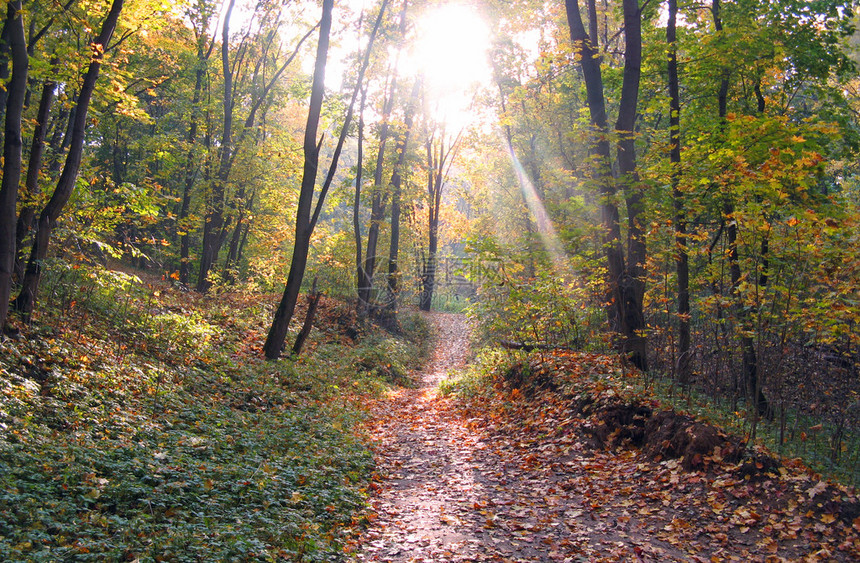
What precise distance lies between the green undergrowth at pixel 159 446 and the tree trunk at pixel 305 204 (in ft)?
2.85

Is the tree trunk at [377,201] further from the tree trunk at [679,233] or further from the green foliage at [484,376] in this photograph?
the tree trunk at [679,233]

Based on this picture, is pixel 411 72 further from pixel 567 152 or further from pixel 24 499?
pixel 24 499

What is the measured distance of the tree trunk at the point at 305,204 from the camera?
12297mm

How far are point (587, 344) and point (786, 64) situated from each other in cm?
722

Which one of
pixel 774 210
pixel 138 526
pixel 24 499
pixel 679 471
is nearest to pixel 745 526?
pixel 679 471

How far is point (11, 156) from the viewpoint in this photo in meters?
6.87

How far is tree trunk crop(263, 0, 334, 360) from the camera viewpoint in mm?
12297

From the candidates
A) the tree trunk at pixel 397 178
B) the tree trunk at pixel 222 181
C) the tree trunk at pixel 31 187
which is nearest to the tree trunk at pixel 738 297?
the tree trunk at pixel 31 187

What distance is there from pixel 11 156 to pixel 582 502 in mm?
8737

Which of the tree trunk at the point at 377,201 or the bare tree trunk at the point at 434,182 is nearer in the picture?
the tree trunk at the point at 377,201

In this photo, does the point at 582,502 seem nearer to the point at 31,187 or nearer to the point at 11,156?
the point at 11,156

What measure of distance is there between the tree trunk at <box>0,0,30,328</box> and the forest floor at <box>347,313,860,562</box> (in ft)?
18.6

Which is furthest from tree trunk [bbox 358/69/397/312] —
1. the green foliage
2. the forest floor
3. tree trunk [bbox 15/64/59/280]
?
tree trunk [bbox 15/64/59/280]

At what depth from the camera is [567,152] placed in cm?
2483
